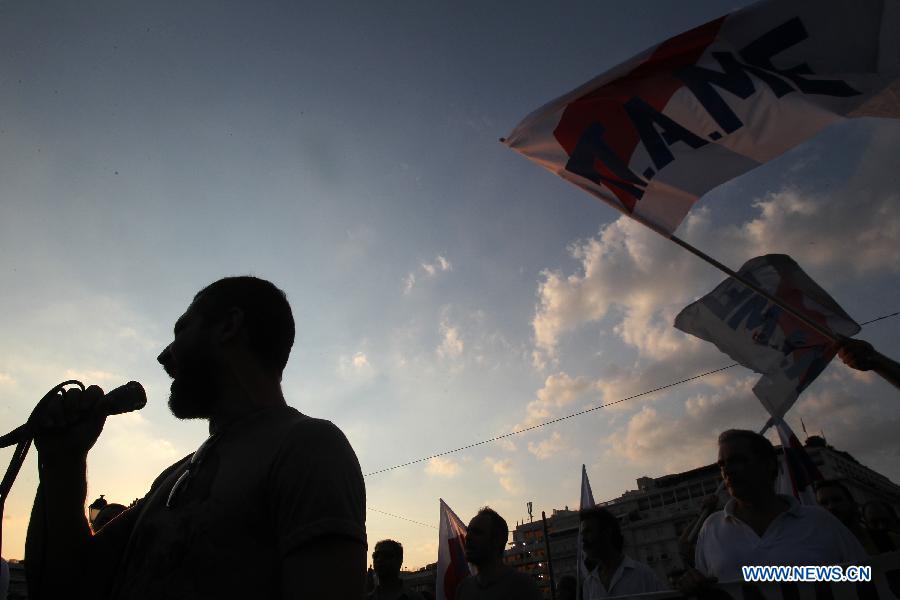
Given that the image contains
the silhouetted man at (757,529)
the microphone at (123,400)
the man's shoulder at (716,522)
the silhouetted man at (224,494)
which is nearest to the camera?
the silhouetted man at (224,494)

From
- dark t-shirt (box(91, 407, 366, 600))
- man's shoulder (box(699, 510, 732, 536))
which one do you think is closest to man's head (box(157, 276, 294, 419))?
dark t-shirt (box(91, 407, 366, 600))

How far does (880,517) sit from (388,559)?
4653 mm

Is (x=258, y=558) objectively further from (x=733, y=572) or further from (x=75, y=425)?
(x=733, y=572)

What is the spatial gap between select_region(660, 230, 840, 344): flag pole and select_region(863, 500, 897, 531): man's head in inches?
77.9

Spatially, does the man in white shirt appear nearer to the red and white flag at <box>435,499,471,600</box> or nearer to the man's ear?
the red and white flag at <box>435,499,471,600</box>

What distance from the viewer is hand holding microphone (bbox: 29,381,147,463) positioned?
157cm

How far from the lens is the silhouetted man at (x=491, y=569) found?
14.5 ft

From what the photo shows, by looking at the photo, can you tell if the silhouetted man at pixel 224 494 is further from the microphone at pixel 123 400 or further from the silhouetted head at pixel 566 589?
the silhouetted head at pixel 566 589

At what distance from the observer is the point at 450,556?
8641 millimetres

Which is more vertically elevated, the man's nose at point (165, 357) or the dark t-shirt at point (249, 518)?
the man's nose at point (165, 357)

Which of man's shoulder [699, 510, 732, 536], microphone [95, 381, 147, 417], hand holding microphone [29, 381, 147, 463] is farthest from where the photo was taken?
Result: man's shoulder [699, 510, 732, 536]

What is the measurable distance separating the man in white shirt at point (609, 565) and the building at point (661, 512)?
6423 cm

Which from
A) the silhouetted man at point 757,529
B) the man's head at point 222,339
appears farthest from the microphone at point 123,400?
the silhouetted man at point 757,529

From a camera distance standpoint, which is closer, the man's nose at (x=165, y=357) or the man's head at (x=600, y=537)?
the man's nose at (x=165, y=357)
